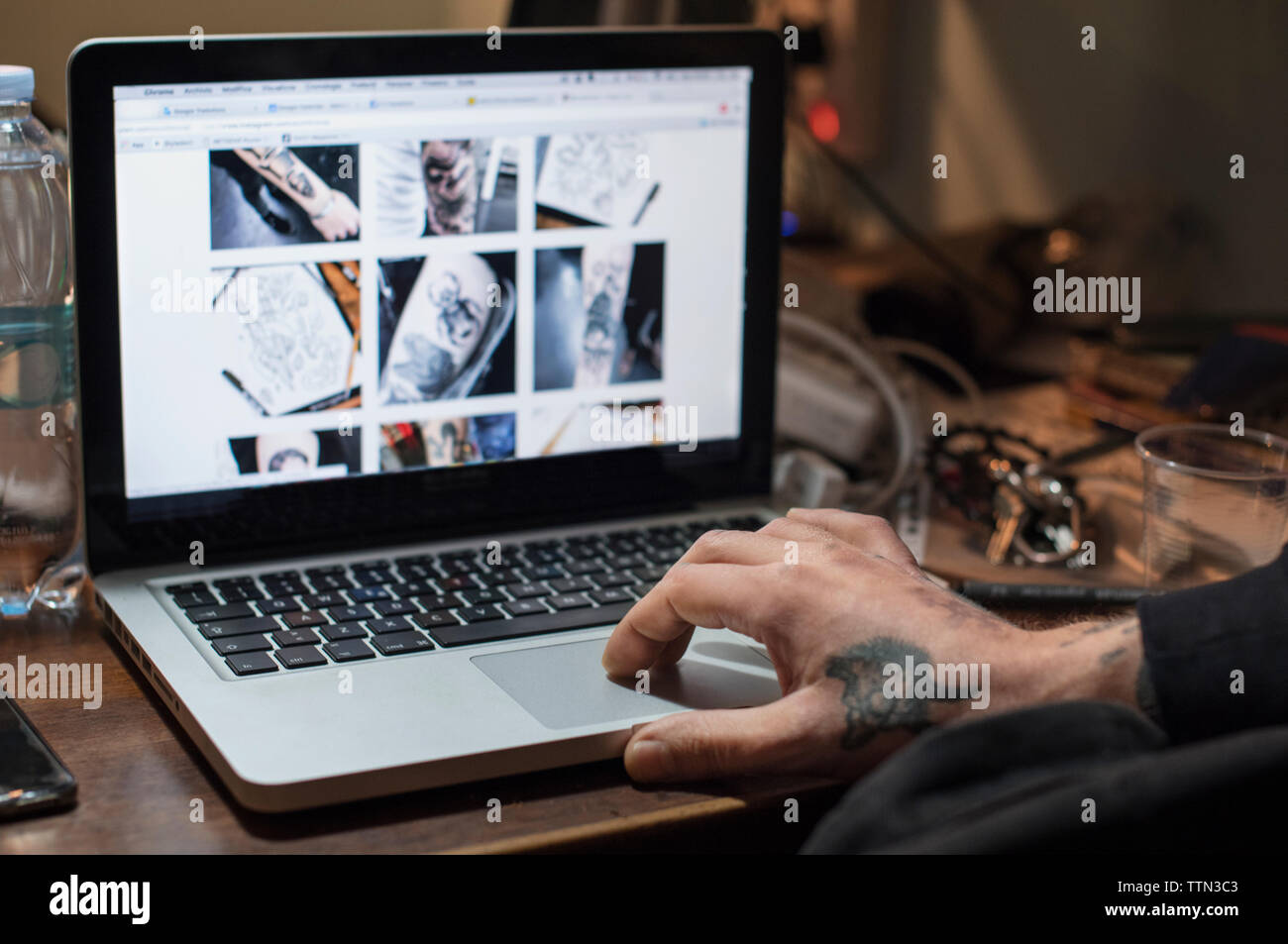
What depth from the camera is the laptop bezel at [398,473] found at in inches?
28.9

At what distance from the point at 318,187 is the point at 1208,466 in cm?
63

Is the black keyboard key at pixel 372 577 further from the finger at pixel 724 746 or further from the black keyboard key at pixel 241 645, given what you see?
the finger at pixel 724 746

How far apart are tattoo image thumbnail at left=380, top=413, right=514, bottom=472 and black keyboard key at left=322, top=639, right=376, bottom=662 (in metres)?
0.17

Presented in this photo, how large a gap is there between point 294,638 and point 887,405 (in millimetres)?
538

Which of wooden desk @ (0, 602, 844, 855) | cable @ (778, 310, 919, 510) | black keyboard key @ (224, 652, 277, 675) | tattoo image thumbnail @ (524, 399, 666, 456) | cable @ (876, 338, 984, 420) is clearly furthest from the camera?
cable @ (876, 338, 984, 420)

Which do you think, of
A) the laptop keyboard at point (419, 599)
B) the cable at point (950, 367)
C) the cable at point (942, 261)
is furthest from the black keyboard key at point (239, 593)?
the cable at point (942, 261)

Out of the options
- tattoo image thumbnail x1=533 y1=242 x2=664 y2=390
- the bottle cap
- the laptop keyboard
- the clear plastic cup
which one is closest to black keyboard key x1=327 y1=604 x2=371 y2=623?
the laptop keyboard

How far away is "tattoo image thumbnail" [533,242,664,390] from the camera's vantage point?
855mm

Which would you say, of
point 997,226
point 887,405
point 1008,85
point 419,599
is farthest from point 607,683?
point 1008,85

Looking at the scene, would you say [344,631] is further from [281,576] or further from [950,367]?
[950,367]

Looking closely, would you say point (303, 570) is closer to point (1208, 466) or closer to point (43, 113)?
point (43, 113)

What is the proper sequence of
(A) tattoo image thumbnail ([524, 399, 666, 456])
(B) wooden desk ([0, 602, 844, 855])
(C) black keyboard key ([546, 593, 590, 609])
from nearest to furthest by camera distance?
(B) wooden desk ([0, 602, 844, 855]) < (C) black keyboard key ([546, 593, 590, 609]) < (A) tattoo image thumbnail ([524, 399, 666, 456])

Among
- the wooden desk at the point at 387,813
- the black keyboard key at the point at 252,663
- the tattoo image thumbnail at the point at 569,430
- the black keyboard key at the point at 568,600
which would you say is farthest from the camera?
the tattoo image thumbnail at the point at 569,430

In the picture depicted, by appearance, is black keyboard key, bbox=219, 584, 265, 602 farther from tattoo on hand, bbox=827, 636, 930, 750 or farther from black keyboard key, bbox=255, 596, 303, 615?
tattoo on hand, bbox=827, 636, 930, 750
